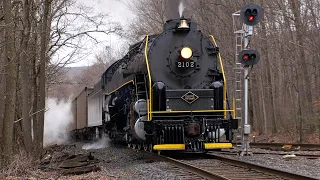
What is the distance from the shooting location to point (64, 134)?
146 feet

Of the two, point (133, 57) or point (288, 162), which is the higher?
point (133, 57)

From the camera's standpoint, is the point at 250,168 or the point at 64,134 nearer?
the point at 250,168

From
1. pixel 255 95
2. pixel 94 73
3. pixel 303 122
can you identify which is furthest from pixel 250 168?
pixel 94 73

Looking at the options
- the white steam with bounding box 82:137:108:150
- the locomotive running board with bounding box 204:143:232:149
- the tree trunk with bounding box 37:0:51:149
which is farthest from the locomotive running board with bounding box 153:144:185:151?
the white steam with bounding box 82:137:108:150

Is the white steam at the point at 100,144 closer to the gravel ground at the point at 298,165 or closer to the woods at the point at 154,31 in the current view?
the woods at the point at 154,31

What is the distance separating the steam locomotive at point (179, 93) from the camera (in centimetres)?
1131

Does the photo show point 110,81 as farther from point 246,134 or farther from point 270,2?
point 270,2

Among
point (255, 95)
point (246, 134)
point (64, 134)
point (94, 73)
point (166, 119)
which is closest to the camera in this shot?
point (166, 119)

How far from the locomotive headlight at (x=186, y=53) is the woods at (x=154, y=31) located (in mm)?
4344

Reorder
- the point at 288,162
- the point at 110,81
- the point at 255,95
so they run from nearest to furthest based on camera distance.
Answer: the point at 288,162
the point at 110,81
the point at 255,95

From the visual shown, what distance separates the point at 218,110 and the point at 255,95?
75.9 ft

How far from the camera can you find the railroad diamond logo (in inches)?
460

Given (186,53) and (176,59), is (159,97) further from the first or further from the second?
(186,53)

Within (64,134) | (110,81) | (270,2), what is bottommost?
(64,134)
